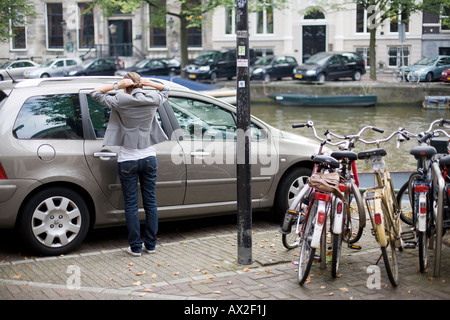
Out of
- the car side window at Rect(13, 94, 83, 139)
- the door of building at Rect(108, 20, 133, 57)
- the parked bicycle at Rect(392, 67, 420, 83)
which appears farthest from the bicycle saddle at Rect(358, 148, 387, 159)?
the door of building at Rect(108, 20, 133, 57)

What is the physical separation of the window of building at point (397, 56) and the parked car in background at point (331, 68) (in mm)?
9094

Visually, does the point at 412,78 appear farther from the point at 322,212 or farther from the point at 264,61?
the point at 322,212

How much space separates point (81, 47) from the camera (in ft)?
158

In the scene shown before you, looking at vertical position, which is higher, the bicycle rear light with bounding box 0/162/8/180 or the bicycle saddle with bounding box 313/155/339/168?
the bicycle saddle with bounding box 313/155/339/168

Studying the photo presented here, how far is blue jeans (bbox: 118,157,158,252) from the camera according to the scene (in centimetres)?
639

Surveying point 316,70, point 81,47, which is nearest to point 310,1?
point 316,70

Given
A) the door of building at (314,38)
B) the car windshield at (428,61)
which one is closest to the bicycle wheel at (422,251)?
the car windshield at (428,61)

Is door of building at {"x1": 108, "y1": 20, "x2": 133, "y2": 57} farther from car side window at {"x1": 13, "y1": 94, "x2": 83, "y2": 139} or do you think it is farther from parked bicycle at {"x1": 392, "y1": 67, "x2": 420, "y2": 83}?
car side window at {"x1": 13, "y1": 94, "x2": 83, "y2": 139}

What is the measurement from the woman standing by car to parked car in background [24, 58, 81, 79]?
108 feet

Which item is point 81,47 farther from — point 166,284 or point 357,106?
point 166,284

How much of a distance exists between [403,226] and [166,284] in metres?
3.37

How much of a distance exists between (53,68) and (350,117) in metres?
20.9

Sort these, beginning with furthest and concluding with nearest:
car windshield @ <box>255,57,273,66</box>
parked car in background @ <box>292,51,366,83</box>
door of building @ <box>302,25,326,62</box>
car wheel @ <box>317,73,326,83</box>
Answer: door of building @ <box>302,25,326,62</box> < car windshield @ <box>255,57,273,66</box> < car wheel @ <box>317,73,326,83</box> < parked car in background @ <box>292,51,366,83</box>

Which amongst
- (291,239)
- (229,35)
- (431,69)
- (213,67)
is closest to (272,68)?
(213,67)
